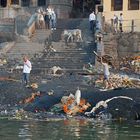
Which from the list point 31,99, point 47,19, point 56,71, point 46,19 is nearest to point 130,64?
point 56,71

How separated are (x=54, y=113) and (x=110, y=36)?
16.7 meters

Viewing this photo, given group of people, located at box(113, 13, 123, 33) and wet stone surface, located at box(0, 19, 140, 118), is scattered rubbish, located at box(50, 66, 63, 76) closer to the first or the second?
wet stone surface, located at box(0, 19, 140, 118)

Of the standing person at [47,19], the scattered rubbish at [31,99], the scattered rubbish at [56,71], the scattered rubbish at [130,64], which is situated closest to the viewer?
the scattered rubbish at [31,99]

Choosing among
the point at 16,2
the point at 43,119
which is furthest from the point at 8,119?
the point at 16,2

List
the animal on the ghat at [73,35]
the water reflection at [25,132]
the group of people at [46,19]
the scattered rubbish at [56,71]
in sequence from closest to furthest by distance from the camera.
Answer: the water reflection at [25,132]
the scattered rubbish at [56,71]
the animal on the ghat at [73,35]
the group of people at [46,19]

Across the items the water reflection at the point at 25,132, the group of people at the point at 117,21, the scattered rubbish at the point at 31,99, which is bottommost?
the scattered rubbish at the point at 31,99

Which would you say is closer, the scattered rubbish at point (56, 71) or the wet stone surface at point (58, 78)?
the wet stone surface at point (58, 78)

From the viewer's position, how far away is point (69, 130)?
21.9 metres

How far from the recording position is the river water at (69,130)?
2020cm

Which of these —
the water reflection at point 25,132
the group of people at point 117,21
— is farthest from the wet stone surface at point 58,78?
the water reflection at point 25,132

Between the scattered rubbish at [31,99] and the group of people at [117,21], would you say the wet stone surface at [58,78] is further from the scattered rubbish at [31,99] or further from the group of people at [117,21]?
the group of people at [117,21]

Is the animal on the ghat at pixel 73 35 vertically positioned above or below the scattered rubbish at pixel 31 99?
above

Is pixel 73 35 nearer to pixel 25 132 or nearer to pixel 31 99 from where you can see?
pixel 31 99

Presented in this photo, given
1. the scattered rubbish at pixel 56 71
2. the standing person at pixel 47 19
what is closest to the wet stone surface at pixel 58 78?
the scattered rubbish at pixel 56 71
